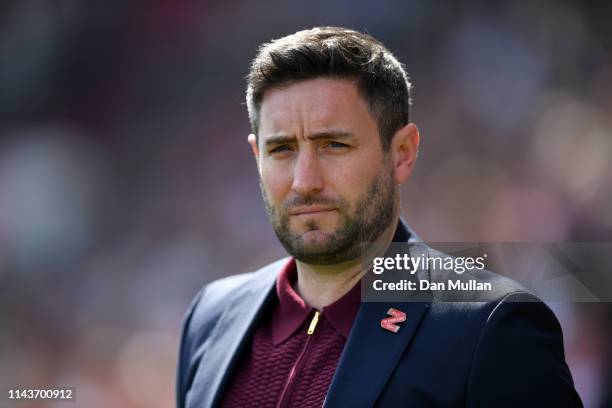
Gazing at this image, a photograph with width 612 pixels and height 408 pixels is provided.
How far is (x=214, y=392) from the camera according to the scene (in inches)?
81.0

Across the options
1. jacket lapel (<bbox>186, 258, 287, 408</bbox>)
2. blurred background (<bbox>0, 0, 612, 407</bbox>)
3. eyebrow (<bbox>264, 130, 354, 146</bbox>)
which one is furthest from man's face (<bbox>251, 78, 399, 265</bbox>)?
blurred background (<bbox>0, 0, 612, 407</bbox>)

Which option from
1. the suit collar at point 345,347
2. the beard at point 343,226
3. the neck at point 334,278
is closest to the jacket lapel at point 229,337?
the suit collar at point 345,347

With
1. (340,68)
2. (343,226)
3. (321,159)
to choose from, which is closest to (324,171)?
(321,159)

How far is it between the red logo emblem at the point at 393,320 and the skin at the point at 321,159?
177 mm

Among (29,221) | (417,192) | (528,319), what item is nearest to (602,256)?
(417,192)

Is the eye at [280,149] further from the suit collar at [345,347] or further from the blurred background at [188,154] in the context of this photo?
the blurred background at [188,154]

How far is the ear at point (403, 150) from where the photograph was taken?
2143 mm

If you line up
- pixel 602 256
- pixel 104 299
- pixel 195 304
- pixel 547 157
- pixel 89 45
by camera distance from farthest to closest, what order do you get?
1. pixel 89 45
2. pixel 104 299
3. pixel 547 157
4. pixel 602 256
5. pixel 195 304

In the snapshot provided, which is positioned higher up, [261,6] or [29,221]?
[261,6]

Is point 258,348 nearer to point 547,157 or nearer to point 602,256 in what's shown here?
point 602,256

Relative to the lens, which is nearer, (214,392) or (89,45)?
(214,392)

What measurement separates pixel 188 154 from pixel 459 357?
4061 mm

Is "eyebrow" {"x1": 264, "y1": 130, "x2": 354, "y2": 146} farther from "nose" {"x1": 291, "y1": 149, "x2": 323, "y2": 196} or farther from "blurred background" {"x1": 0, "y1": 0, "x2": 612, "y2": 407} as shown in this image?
"blurred background" {"x1": 0, "y1": 0, "x2": 612, "y2": 407}

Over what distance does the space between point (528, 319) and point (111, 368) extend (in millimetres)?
3773
